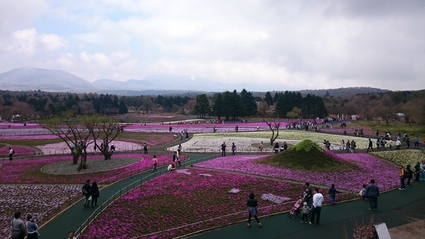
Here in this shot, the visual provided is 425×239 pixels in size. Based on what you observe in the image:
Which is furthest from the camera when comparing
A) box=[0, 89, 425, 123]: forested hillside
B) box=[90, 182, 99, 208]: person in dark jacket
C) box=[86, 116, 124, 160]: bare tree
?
box=[0, 89, 425, 123]: forested hillside

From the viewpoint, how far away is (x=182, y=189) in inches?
931

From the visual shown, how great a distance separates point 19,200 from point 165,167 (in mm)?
13973

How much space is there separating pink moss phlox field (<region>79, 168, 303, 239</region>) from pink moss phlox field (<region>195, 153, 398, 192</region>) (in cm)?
243

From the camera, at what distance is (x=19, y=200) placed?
23.5 m

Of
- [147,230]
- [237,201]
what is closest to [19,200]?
[147,230]

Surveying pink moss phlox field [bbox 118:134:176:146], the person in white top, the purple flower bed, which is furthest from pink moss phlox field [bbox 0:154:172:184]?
the person in white top

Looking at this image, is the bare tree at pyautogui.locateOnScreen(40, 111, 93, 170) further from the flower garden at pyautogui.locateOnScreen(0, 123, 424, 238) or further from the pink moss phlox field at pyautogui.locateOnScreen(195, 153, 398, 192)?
the pink moss phlox field at pyautogui.locateOnScreen(195, 153, 398, 192)

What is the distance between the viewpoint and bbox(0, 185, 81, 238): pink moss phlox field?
794 inches

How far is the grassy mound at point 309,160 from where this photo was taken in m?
28.8

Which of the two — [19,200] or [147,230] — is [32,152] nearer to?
[19,200]

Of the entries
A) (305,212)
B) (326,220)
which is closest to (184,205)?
(305,212)

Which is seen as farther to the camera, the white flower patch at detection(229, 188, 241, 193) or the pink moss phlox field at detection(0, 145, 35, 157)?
the pink moss phlox field at detection(0, 145, 35, 157)

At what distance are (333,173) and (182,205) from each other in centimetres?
1468

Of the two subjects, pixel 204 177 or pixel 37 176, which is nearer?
pixel 204 177
